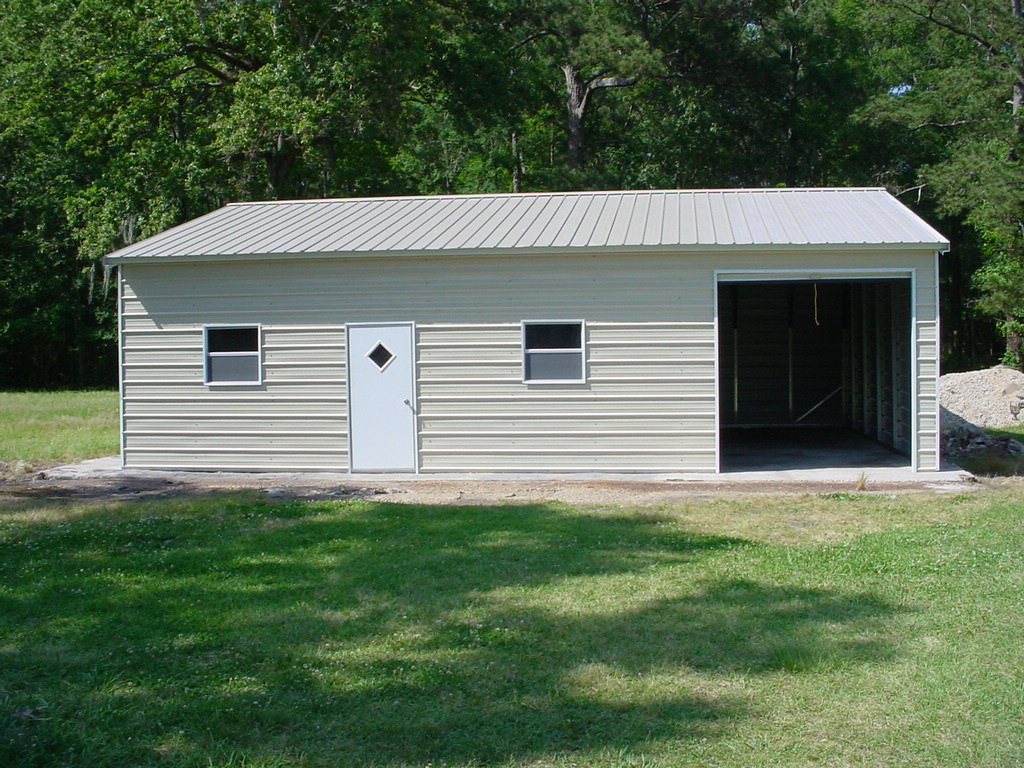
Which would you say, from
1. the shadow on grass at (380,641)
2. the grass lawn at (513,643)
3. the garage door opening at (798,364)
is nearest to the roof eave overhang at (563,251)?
the grass lawn at (513,643)

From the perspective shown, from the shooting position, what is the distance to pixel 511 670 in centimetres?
524

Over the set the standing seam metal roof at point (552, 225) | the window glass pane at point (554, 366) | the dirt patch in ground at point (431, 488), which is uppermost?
the standing seam metal roof at point (552, 225)

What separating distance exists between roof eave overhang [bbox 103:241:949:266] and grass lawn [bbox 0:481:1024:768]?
386 centimetres

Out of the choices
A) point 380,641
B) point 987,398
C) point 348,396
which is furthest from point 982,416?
point 380,641

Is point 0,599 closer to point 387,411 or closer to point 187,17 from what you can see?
point 387,411

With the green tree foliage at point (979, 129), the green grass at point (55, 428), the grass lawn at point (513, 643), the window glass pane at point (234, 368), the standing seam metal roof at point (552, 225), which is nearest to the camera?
the grass lawn at point (513, 643)

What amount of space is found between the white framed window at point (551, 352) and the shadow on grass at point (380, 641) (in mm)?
3972

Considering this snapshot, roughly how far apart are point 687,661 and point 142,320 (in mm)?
10383

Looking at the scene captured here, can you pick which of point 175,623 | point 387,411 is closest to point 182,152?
point 387,411

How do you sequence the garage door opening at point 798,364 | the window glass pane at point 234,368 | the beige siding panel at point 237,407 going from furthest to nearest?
the garage door opening at point 798,364
the window glass pane at point 234,368
the beige siding panel at point 237,407

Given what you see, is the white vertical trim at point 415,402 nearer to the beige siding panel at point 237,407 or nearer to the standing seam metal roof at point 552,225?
the beige siding panel at point 237,407

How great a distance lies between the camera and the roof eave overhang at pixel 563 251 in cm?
1186

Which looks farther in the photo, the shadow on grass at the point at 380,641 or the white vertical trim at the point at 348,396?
the white vertical trim at the point at 348,396

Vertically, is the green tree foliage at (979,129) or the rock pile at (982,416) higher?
the green tree foliage at (979,129)
